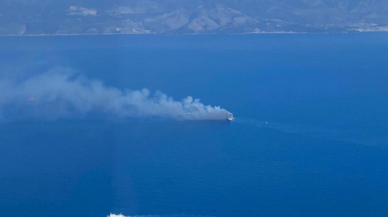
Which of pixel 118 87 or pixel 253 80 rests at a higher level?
pixel 253 80

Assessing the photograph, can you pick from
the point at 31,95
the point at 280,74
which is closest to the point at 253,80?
the point at 280,74

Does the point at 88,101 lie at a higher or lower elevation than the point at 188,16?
lower

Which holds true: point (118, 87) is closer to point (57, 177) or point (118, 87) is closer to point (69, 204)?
point (57, 177)

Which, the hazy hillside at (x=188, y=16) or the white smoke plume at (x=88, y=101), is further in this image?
the hazy hillside at (x=188, y=16)

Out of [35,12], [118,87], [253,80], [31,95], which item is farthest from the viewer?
[35,12]

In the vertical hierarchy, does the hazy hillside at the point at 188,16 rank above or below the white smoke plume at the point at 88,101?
above
